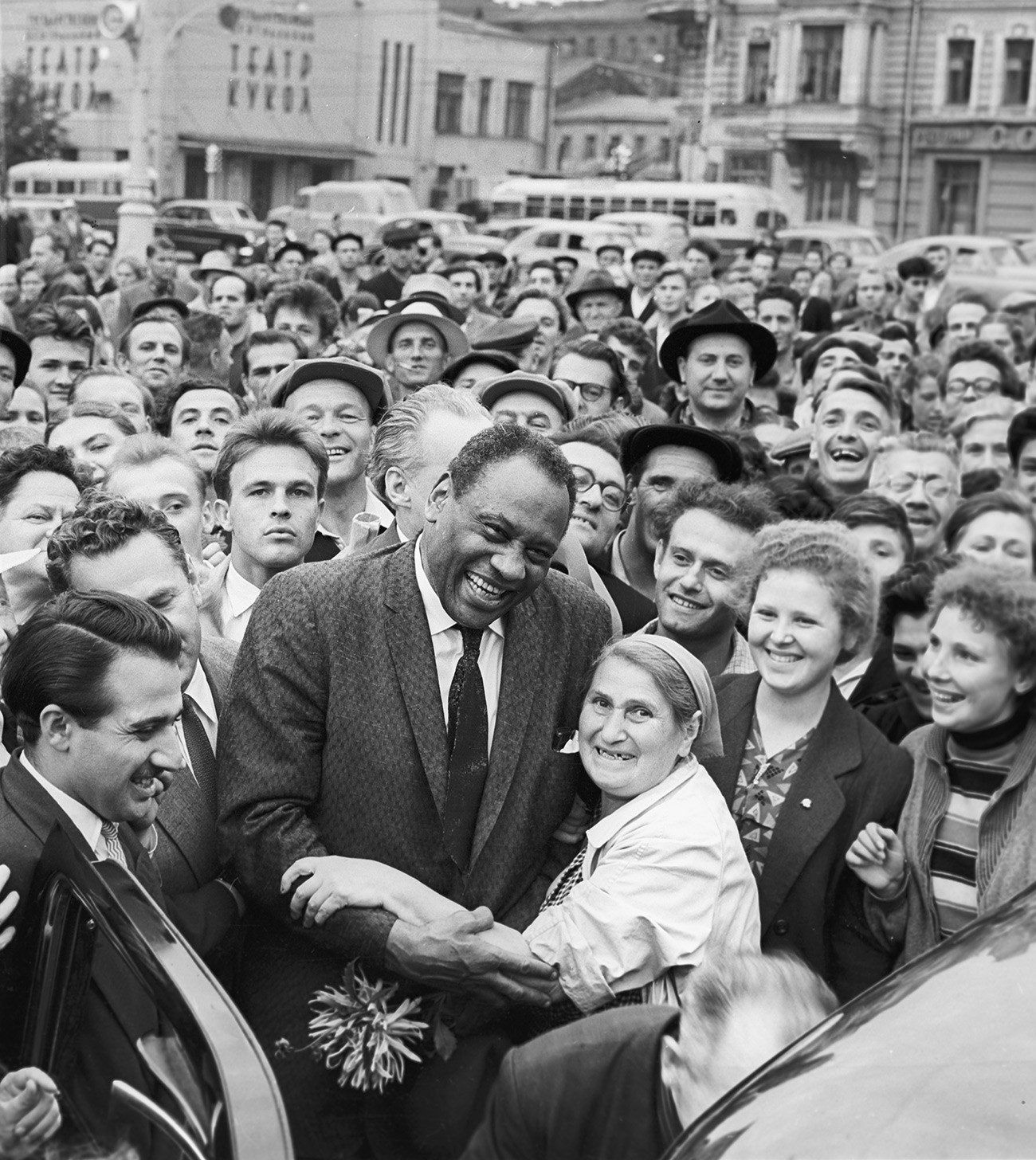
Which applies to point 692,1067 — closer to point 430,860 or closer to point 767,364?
point 430,860

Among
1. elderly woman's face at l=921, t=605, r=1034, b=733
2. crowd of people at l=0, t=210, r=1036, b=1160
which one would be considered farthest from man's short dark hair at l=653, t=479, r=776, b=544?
elderly woman's face at l=921, t=605, r=1034, b=733

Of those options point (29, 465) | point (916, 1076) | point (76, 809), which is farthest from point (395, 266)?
point (916, 1076)

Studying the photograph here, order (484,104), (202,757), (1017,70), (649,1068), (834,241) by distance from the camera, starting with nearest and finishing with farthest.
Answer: (649,1068)
(202,757)
(834,241)
(1017,70)
(484,104)

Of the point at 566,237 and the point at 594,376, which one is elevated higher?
the point at 566,237

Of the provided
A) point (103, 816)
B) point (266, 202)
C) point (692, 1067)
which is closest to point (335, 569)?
point (103, 816)

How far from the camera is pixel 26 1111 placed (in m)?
2.04

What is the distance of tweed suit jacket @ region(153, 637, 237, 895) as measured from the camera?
126 inches

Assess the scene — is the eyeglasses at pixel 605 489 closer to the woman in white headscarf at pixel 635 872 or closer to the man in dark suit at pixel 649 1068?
the woman in white headscarf at pixel 635 872

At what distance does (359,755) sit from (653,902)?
0.60m

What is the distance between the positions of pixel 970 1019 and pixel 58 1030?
1.08 meters

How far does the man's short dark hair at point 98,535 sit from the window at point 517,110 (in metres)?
59.8

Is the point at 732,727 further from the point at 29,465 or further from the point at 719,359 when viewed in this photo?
the point at 719,359

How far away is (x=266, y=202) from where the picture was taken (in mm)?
57938

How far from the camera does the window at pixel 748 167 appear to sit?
5403cm
